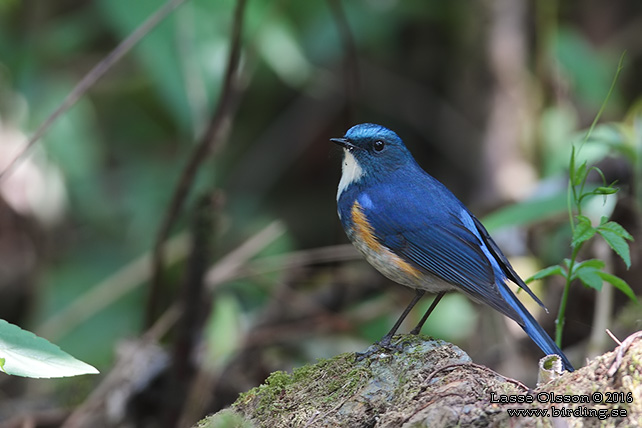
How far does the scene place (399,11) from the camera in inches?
261

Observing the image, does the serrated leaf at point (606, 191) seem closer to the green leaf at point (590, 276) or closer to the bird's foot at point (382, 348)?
the green leaf at point (590, 276)

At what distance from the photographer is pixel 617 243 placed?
2525 mm

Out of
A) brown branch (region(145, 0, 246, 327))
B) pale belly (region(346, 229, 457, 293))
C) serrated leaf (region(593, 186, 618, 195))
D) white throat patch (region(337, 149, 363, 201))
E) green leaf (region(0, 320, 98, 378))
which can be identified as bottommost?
green leaf (region(0, 320, 98, 378))

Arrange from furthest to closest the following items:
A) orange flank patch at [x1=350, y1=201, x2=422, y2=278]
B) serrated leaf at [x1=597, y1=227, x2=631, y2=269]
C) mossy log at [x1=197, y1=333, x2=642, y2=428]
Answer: orange flank patch at [x1=350, y1=201, x2=422, y2=278] → serrated leaf at [x1=597, y1=227, x2=631, y2=269] → mossy log at [x1=197, y1=333, x2=642, y2=428]

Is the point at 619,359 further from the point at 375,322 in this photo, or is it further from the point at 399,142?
the point at 375,322

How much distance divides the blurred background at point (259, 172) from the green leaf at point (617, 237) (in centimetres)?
133

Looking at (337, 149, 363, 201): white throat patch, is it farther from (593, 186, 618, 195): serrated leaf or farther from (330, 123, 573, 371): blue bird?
(593, 186, 618, 195): serrated leaf

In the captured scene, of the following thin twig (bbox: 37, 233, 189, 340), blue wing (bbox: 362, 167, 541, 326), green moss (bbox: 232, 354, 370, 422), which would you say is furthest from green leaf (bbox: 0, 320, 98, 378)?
thin twig (bbox: 37, 233, 189, 340)

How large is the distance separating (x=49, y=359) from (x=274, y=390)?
84 centimetres

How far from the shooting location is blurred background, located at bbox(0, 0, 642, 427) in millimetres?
4340

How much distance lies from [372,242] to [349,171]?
0.56 m

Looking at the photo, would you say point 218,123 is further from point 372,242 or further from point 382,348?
point 382,348

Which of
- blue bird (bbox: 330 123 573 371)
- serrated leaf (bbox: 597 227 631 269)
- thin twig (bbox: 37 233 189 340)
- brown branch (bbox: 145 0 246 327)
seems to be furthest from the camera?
thin twig (bbox: 37 233 189 340)

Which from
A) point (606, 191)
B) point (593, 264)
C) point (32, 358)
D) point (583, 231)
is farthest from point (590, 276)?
point (32, 358)
